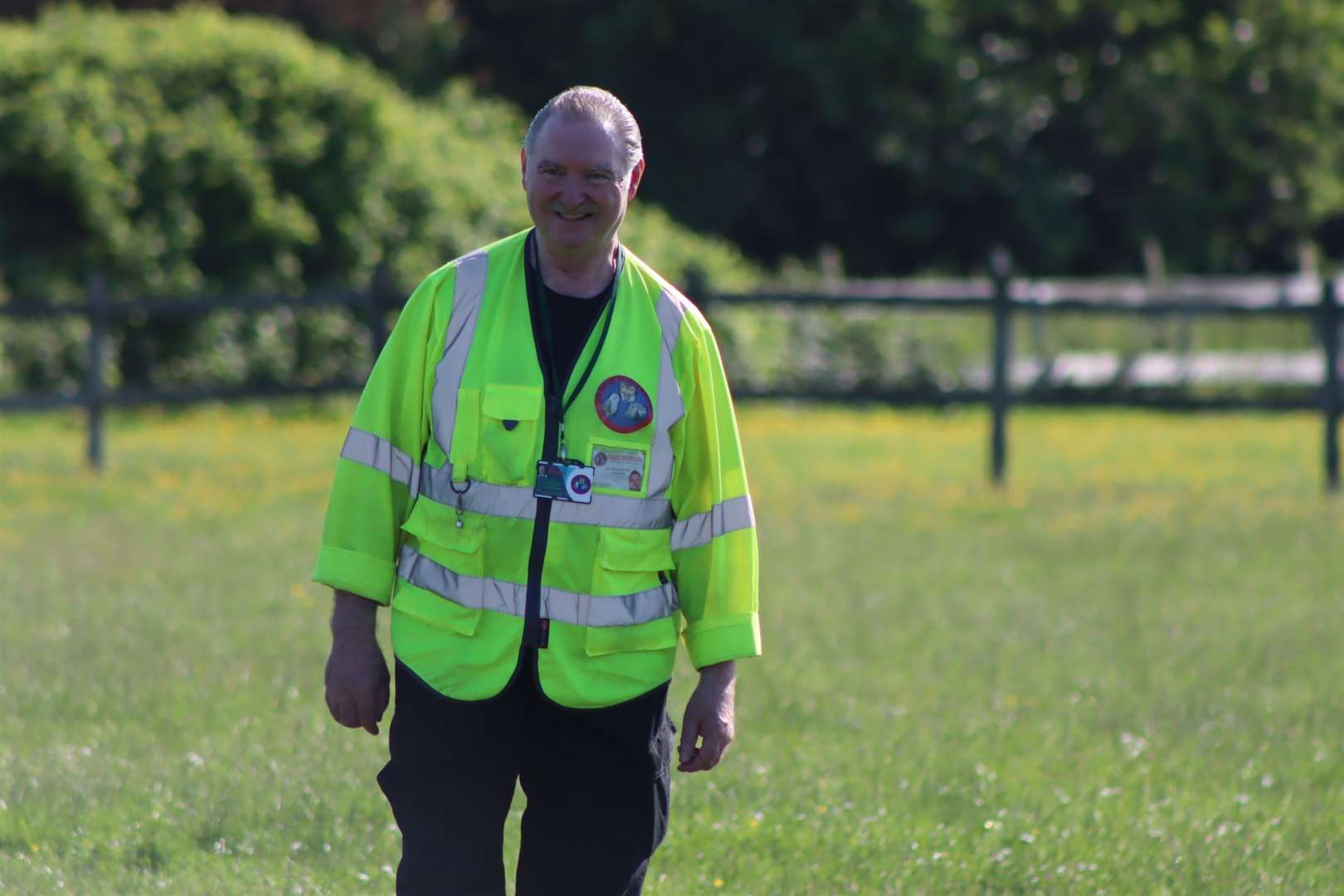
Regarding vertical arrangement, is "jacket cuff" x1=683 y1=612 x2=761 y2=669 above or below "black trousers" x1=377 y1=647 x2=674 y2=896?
above

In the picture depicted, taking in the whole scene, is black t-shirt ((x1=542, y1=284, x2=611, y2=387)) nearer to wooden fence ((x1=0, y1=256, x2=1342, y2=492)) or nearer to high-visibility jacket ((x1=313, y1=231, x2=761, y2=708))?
high-visibility jacket ((x1=313, y1=231, x2=761, y2=708))

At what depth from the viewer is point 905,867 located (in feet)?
16.8

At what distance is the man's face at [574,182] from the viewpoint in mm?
3506

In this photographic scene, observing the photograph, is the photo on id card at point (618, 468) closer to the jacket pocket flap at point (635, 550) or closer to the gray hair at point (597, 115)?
the jacket pocket flap at point (635, 550)

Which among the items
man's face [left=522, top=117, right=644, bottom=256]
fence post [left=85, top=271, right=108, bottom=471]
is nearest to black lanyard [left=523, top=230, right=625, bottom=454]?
man's face [left=522, top=117, right=644, bottom=256]

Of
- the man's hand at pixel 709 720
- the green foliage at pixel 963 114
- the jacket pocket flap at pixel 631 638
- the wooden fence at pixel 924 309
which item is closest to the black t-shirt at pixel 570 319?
the jacket pocket flap at pixel 631 638

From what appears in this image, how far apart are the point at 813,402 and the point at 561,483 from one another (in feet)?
40.9

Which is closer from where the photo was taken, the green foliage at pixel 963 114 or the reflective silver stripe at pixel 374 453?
the reflective silver stripe at pixel 374 453

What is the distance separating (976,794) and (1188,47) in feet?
92.5

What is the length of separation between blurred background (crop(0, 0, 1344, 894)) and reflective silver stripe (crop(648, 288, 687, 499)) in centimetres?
169

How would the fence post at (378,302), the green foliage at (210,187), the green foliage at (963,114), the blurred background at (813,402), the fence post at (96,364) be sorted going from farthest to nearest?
the green foliage at (963,114) < the green foliage at (210,187) < the fence post at (378,302) < the fence post at (96,364) < the blurred background at (813,402)

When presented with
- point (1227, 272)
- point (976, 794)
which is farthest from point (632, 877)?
point (1227, 272)

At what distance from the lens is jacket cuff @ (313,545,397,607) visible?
3572 millimetres

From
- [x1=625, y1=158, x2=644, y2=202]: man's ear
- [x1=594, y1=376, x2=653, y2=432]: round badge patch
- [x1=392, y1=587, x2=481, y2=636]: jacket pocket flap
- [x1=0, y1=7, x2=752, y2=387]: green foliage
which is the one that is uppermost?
[x1=0, y1=7, x2=752, y2=387]: green foliage
